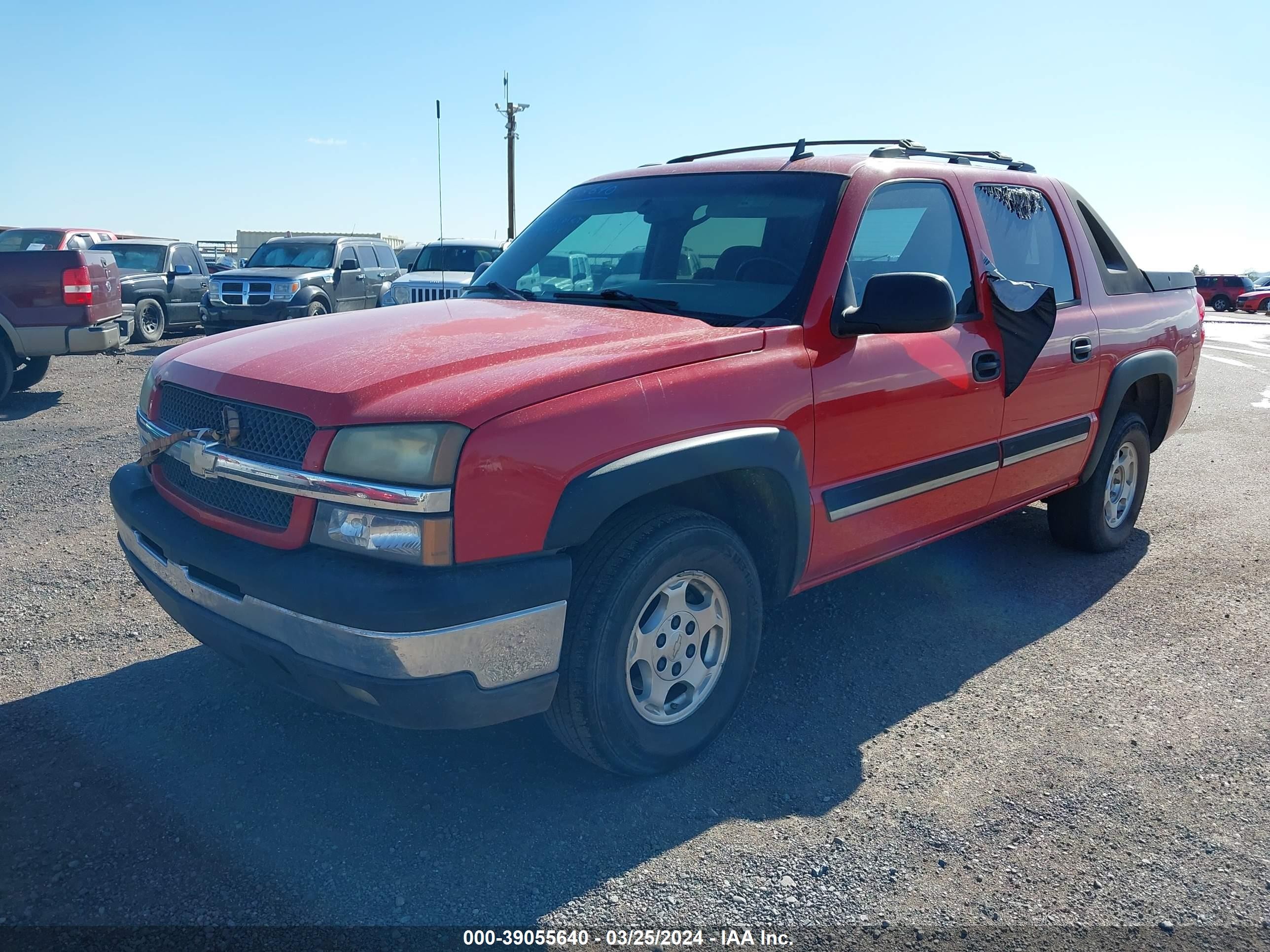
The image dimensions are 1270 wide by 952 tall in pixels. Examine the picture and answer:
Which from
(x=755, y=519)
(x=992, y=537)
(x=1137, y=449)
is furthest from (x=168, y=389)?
(x=1137, y=449)

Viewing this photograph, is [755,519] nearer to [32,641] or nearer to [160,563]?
[160,563]

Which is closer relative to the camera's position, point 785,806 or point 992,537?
point 785,806

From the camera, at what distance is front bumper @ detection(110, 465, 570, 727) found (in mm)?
2371

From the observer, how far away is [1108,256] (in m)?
4.95

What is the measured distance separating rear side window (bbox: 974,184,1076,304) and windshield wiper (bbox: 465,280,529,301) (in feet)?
6.43

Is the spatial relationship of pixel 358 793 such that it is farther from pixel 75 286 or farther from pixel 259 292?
pixel 259 292

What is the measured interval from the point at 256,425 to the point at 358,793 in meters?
1.14

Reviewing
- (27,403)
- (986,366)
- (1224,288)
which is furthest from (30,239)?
(1224,288)

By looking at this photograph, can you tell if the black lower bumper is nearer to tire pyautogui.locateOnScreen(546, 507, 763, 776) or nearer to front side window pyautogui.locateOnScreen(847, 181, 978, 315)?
tire pyautogui.locateOnScreen(546, 507, 763, 776)

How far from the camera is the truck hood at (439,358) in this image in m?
2.52

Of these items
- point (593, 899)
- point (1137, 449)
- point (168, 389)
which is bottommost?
point (593, 899)

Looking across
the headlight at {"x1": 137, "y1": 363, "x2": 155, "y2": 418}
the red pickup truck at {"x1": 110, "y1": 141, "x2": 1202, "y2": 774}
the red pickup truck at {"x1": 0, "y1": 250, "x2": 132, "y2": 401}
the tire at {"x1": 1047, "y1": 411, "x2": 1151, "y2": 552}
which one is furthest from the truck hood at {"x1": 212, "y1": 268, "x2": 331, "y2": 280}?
the tire at {"x1": 1047, "y1": 411, "x2": 1151, "y2": 552}

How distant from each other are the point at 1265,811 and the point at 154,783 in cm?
334

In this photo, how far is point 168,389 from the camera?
3.22m
